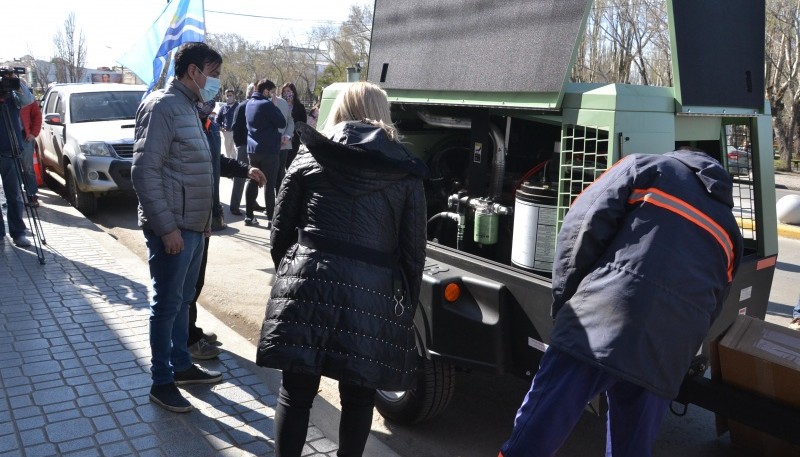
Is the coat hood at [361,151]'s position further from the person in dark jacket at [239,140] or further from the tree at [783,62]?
the tree at [783,62]

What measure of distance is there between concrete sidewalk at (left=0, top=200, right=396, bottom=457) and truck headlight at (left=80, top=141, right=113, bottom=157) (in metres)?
3.75

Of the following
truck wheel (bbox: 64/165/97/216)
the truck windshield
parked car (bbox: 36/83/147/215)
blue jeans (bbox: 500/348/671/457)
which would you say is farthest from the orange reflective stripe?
the truck windshield

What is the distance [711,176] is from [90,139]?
936 cm

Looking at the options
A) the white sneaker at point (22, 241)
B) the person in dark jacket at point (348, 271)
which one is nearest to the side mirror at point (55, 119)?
the white sneaker at point (22, 241)

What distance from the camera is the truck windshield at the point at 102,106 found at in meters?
10.8

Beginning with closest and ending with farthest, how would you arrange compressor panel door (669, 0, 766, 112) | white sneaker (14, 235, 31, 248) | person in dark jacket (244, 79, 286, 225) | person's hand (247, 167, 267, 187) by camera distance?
compressor panel door (669, 0, 766, 112)
person's hand (247, 167, 267, 187)
white sneaker (14, 235, 31, 248)
person in dark jacket (244, 79, 286, 225)

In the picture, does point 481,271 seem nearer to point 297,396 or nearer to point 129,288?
point 297,396


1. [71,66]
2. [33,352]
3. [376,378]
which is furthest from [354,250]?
[71,66]

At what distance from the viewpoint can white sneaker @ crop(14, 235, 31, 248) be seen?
24.4ft

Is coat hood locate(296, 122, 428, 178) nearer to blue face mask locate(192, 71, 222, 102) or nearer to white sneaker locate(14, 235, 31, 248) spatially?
blue face mask locate(192, 71, 222, 102)

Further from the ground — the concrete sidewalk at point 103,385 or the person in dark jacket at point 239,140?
the person in dark jacket at point 239,140

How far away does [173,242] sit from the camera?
3.55 m

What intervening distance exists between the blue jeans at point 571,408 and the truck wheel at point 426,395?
111 centimetres

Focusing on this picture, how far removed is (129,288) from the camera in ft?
20.1
